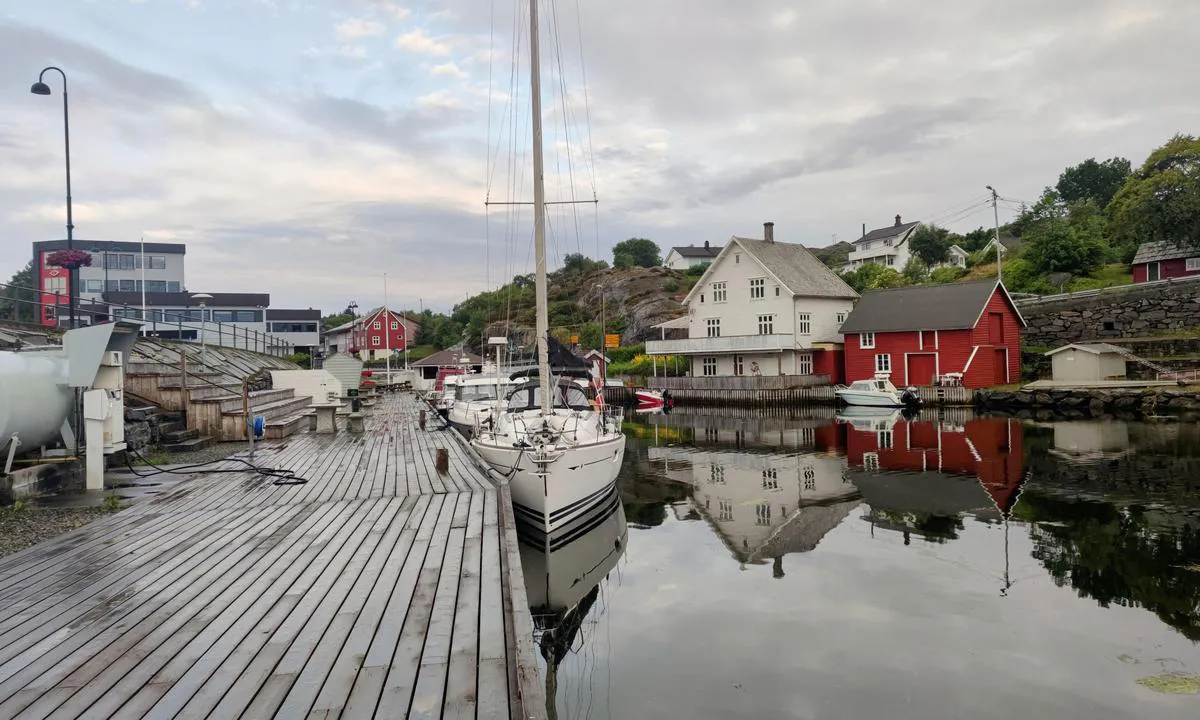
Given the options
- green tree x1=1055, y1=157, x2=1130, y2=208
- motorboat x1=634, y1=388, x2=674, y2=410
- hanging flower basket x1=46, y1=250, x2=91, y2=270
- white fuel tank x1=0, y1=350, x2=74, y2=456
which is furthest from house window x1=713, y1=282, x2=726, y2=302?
green tree x1=1055, y1=157, x2=1130, y2=208

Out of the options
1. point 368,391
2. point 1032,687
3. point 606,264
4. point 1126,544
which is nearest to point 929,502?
Answer: point 1126,544

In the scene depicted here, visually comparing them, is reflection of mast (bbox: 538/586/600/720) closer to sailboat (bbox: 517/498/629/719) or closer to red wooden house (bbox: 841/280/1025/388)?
sailboat (bbox: 517/498/629/719)

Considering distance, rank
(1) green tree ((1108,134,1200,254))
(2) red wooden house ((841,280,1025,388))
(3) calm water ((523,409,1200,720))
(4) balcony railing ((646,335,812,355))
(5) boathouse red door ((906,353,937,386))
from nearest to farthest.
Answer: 1. (3) calm water ((523,409,1200,720))
2. (2) red wooden house ((841,280,1025,388))
3. (5) boathouse red door ((906,353,937,386))
4. (1) green tree ((1108,134,1200,254))
5. (4) balcony railing ((646,335,812,355))

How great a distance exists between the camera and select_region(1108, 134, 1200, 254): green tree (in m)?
45.4

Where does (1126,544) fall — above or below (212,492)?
below

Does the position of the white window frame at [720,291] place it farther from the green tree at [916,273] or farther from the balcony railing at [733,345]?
the green tree at [916,273]

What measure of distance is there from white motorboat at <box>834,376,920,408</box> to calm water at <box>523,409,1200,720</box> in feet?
67.5

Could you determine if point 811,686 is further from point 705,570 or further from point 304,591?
point 304,591

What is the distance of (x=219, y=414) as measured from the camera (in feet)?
60.6

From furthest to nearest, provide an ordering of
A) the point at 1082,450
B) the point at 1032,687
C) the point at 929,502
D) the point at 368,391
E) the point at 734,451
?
1. the point at 368,391
2. the point at 734,451
3. the point at 1082,450
4. the point at 929,502
5. the point at 1032,687

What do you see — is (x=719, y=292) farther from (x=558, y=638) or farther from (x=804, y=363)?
(x=558, y=638)

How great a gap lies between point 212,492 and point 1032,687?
11.1m

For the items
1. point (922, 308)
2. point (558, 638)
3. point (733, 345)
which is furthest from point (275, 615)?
point (922, 308)

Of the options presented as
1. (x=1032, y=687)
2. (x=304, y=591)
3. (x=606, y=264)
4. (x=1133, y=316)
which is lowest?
(x=1032, y=687)
